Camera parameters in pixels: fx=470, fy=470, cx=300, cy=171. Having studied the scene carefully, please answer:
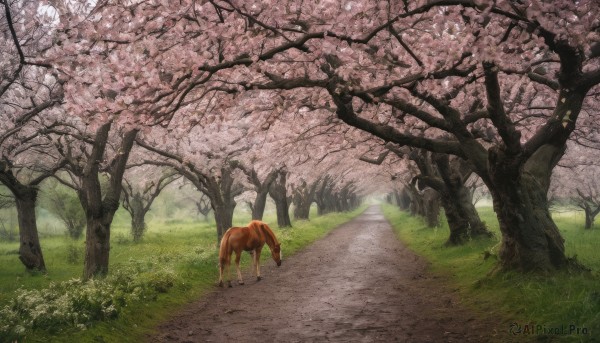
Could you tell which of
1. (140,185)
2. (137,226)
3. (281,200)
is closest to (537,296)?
(281,200)

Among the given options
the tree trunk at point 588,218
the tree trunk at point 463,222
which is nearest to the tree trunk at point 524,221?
the tree trunk at point 463,222

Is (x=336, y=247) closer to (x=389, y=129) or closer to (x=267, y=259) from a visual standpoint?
(x=267, y=259)

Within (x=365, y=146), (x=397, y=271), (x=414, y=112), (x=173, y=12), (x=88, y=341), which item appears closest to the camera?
(x=88, y=341)

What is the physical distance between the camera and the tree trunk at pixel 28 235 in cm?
1998

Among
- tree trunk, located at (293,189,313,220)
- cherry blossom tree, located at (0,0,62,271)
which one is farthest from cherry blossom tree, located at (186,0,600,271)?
tree trunk, located at (293,189,313,220)

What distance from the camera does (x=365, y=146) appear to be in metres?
22.2

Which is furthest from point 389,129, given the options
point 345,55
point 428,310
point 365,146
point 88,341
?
point 365,146

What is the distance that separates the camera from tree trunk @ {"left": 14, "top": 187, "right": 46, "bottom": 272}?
19984mm

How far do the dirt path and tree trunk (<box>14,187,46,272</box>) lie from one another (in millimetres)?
10874

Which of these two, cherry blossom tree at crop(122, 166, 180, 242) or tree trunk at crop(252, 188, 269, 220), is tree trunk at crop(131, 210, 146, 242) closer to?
cherry blossom tree at crop(122, 166, 180, 242)

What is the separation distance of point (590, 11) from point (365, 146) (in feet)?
46.2

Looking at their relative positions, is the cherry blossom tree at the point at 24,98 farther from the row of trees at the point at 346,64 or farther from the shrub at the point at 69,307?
the shrub at the point at 69,307

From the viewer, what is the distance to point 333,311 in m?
10.0

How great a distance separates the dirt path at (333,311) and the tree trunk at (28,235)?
10874 mm
